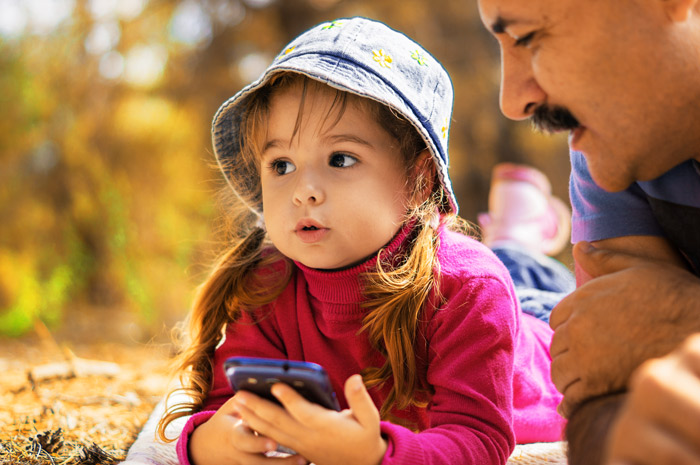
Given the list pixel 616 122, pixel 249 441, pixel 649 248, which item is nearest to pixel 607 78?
pixel 616 122

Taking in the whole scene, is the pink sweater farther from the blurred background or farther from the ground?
the blurred background

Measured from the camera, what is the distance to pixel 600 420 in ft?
3.77

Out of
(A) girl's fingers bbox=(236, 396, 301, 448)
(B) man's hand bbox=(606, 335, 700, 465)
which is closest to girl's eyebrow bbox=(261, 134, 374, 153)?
(A) girl's fingers bbox=(236, 396, 301, 448)

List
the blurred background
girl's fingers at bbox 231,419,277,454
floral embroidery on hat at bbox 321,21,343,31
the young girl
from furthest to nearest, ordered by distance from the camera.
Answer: the blurred background
floral embroidery on hat at bbox 321,21,343,31
the young girl
girl's fingers at bbox 231,419,277,454

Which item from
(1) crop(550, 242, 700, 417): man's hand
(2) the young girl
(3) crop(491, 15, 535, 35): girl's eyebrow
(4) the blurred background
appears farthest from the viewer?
(4) the blurred background

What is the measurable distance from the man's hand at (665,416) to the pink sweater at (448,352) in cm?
64

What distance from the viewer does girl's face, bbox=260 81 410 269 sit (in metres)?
1.68

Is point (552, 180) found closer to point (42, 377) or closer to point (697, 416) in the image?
point (42, 377)

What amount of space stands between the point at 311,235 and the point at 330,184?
137mm

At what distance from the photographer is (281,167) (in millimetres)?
1820

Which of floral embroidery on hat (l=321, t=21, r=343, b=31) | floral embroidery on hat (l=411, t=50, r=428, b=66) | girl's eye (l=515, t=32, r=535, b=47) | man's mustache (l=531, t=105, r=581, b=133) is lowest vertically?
man's mustache (l=531, t=105, r=581, b=133)

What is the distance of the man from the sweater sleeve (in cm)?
21

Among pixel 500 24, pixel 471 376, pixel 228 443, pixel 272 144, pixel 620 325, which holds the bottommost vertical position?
pixel 228 443

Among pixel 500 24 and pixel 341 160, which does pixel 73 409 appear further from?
pixel 500 24
